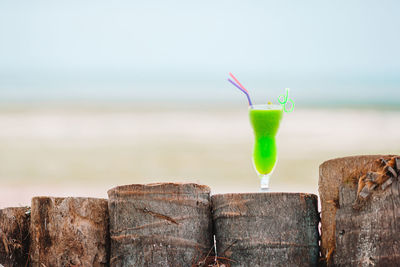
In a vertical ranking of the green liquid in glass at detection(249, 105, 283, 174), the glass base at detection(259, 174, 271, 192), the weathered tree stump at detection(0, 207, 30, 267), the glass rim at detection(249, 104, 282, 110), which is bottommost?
the weathered tree stump at detection(0, 207, 30, 267)

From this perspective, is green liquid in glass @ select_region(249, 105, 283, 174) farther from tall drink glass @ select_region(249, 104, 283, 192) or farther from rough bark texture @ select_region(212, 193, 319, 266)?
rough bark texture @ select_region(212, 193, 319, 266)

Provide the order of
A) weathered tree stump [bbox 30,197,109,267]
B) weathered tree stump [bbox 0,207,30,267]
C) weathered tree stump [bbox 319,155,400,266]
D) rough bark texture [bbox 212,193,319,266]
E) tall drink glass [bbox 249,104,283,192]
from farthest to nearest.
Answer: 1. tall drink glass [bbox 249,104,283,192]
2. weathered tree stump [bbox 0,207,30,267]
3. weathered tree stump [bbox 30,197,109,267]
4. rough bark texture [bbox 212,193,319,266]
5. weathered tree stump [bbox 319,155,400,266]

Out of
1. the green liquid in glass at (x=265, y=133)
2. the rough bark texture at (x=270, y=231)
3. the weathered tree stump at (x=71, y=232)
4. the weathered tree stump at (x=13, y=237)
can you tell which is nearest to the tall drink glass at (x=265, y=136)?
the green liquid in glass at (x=265, y=133)

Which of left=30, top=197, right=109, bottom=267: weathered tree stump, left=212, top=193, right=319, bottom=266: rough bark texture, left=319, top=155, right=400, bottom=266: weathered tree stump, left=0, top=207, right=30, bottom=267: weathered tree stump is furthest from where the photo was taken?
left=0, top=207, right=30, bottom=267: weathered tree stump

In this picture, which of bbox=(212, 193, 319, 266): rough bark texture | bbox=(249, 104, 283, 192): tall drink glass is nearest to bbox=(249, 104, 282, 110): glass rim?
bbox=(249, 104, 283, 192): tall drink glass

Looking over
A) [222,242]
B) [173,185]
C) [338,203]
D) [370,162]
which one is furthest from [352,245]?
[173,185]

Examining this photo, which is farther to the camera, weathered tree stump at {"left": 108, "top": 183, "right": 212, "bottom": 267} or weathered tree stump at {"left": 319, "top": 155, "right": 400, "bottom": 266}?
weathered tree stump at {"left": 108, "top": 183, "right": 212, "bottom": 267}

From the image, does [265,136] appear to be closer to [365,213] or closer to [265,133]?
[265,133]

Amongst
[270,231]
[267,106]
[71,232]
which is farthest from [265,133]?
[71,232]
